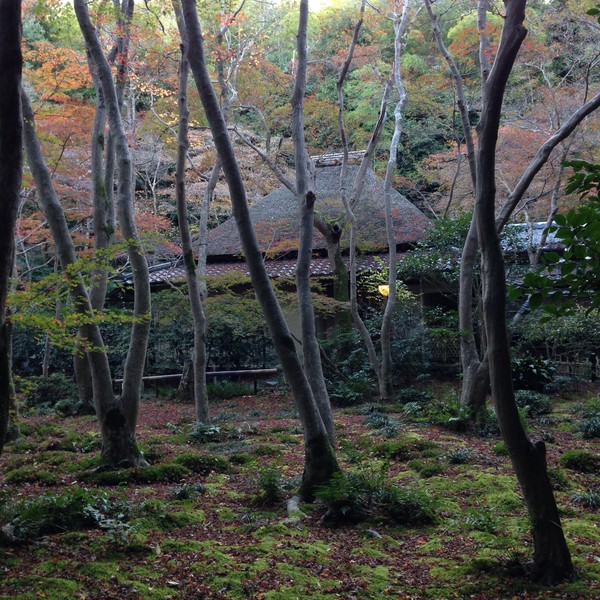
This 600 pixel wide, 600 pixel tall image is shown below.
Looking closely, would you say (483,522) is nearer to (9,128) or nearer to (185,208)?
(9,128)

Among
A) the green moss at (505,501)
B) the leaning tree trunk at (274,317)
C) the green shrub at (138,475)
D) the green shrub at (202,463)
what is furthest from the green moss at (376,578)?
the green shrub at (202,463)

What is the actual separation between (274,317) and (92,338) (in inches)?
86.0

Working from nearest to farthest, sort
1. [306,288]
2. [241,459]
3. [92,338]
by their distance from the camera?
[92,338]
[306,288]
[241,459]

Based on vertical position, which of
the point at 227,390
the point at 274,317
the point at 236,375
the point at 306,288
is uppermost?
the point at 306,288

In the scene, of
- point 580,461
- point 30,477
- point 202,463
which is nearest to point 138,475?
point 202,463

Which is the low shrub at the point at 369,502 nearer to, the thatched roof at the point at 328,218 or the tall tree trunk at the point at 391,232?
the tall tree trunk at the point at 391,232

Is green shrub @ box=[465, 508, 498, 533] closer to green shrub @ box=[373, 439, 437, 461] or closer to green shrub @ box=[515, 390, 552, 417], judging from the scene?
green shrub @ box=[373, 439, 437, 461]

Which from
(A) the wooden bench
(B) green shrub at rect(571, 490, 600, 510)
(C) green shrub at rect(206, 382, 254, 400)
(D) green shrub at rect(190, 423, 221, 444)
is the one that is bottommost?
(C) green shrub at rect(206, 382, 254, 400)

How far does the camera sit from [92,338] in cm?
696

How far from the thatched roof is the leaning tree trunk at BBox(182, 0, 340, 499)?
991 centimetres

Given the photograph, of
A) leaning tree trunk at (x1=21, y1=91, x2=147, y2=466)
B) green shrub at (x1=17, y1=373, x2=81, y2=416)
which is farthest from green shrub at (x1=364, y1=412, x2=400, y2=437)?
green shrub at (x1=17, y1=373, x2=81, y2=416)

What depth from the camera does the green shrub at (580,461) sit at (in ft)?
25.3

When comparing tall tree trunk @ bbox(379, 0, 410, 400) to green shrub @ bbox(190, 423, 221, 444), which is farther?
tall tree trunk @ bbox(379, 0, 410, 400)

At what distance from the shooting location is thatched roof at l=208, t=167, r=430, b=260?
17016 mm
